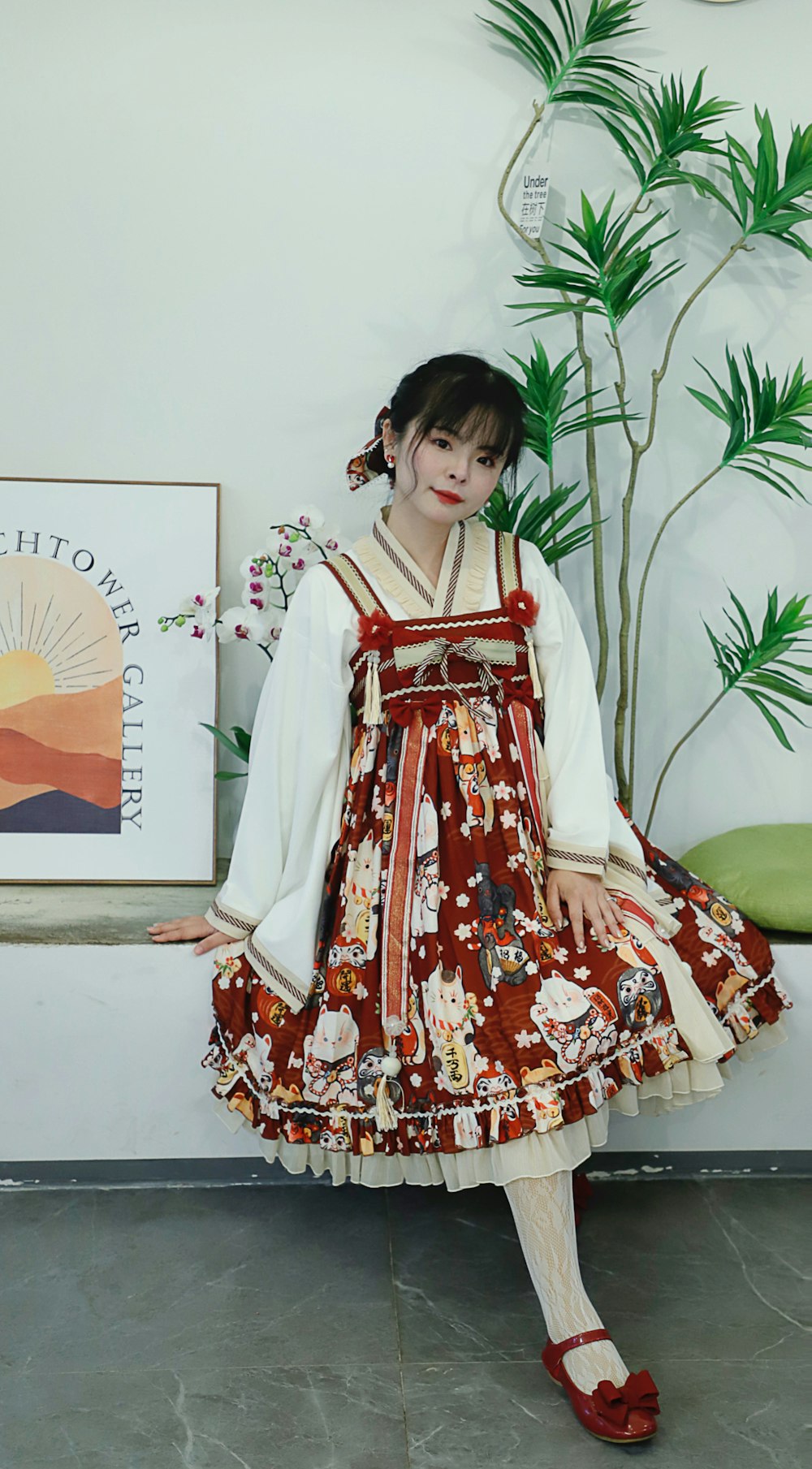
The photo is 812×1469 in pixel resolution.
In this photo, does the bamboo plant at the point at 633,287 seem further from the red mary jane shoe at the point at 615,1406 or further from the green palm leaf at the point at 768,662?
the red mary jane shoe at the point at 615,1406

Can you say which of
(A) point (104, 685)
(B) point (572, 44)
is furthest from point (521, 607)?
(B) point (572, 44)

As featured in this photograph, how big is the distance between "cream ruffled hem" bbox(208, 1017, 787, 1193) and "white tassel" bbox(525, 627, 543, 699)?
0.62 metres

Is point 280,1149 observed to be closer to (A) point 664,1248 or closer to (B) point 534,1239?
(B) point 534,1239

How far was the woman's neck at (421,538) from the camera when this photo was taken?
1945mm

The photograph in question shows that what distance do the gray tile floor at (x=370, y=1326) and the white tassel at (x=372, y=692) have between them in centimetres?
86

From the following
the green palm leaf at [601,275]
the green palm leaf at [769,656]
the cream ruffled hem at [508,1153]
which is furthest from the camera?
the green palm leaf at [769,656]

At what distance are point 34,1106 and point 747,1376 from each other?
120 centimetres

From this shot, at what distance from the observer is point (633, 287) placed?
2264 mm

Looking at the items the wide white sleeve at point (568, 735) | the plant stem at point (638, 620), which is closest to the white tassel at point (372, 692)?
the wide white sleeve at point (568, 735)

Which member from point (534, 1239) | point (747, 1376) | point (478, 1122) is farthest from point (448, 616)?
point (747, 1376)

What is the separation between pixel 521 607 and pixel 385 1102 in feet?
2.58

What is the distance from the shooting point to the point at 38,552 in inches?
93.9

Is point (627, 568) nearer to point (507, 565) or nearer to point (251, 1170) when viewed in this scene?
point (507, 565)

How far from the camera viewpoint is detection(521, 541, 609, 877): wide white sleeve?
185cm
